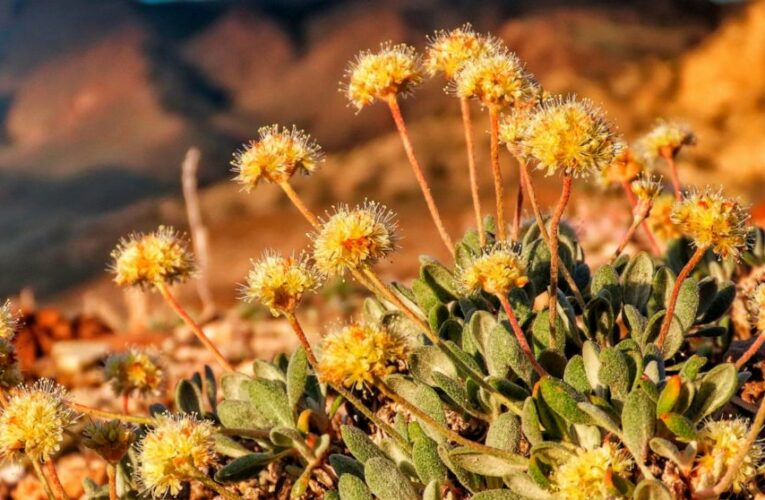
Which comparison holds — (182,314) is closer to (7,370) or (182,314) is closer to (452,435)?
(7,370)

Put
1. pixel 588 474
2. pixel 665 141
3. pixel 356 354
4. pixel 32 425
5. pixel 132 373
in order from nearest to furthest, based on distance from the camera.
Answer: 1. pixel 588 474
2. pixel 356 354
3. pixel 32 425
4. pixel 132 373
5. pixel 665 141

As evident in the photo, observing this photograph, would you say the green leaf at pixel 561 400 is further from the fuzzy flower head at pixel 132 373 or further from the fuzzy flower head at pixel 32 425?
the fuzzy flower head at pixel 132 373

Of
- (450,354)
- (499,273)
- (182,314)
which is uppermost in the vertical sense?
(182,314)

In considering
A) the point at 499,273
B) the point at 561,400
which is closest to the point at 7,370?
the point at 499,273

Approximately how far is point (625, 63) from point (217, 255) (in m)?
11.6

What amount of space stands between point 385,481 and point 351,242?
60cm

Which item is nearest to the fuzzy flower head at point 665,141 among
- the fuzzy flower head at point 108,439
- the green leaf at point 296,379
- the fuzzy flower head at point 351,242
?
the fuzzy flower head at point 351,242

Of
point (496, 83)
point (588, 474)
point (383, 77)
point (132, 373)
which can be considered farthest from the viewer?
point (132, 373)

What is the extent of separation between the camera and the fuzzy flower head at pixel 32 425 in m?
2.38

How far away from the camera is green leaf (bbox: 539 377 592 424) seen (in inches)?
85.4

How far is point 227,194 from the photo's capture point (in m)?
20.2

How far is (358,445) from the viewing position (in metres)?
2.40

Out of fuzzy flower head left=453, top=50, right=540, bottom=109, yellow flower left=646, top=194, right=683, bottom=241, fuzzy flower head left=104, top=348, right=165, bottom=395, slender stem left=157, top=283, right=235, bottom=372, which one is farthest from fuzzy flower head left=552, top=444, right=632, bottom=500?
yellow flower left=646, top=194, right=683, bottom=241

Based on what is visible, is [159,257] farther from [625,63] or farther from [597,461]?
[625,63]
